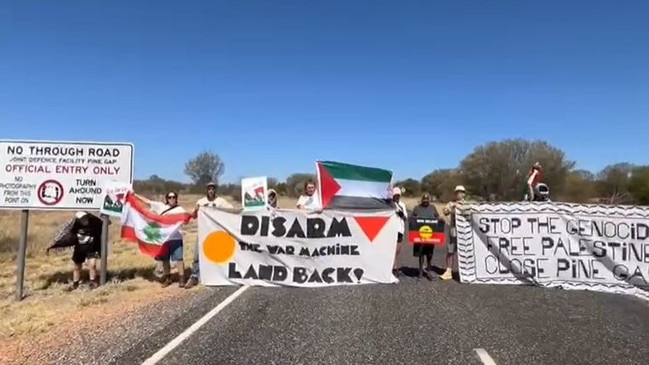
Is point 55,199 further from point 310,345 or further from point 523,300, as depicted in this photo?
point 523,300

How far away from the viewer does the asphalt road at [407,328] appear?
243 inches

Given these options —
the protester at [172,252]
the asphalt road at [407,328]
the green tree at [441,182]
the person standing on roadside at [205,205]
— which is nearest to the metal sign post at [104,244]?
the protester at [172,252]

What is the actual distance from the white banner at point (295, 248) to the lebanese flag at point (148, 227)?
23.8 inches

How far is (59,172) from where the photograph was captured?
1065cm

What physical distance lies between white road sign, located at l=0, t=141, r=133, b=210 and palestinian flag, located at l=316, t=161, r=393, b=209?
381 centimetres

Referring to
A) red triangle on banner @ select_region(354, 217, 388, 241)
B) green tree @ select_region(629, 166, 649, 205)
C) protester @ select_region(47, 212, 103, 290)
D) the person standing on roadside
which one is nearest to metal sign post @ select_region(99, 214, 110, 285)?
protester @ select_region(47, 212, 103, 290)

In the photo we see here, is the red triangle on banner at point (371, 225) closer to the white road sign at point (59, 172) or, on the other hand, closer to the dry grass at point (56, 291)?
the dry grass at point (56, 291)

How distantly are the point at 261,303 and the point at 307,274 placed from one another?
1842 millimetres

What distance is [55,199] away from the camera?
1059cm

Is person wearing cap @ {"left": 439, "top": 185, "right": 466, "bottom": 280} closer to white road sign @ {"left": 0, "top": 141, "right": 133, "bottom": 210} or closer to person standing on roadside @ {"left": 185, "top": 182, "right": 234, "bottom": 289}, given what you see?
person standing on roadside @ {"left": 185, "top": 182, "right": 234, "bottom": 289}

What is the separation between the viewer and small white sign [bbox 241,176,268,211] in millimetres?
11438

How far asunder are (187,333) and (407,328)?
2.79 meters

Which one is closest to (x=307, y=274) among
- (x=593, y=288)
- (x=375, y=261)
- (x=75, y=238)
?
(x=375, y=261)

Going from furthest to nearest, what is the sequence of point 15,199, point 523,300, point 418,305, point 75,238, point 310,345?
point 75,238 → point 15,199 → point 523,300 → point 418,305 → point 310,345
